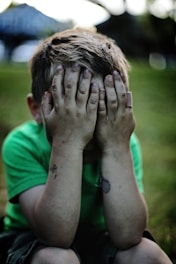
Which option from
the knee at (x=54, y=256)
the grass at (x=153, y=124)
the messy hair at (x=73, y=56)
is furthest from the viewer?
the grass at (x=153, y=124)

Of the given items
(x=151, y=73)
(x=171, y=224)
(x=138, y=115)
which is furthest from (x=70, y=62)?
(x=151, y=73)

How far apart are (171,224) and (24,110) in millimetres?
1602

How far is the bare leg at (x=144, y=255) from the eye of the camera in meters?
1.46

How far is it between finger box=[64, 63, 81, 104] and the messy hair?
0.03 m

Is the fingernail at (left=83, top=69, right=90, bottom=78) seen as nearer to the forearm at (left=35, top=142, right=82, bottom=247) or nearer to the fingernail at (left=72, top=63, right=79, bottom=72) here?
the fingernail at (left=72, top=63, right=79, bottom=72)

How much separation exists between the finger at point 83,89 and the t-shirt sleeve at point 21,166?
0.86 ft

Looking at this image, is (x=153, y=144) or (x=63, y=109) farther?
(x=153, y=144)

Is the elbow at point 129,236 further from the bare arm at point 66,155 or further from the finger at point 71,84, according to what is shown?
the finger at point 71,84

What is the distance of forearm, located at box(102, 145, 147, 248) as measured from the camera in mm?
1484

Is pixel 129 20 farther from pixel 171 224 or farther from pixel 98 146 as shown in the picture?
pixel 98 146

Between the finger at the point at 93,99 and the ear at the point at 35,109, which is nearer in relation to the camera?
the finger at the point at 93,99

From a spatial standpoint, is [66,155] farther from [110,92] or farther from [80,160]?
[110,92]

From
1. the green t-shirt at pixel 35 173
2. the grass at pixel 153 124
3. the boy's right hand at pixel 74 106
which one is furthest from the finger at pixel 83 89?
the grass at pixel 153 124

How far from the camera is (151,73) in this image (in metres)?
4.57
